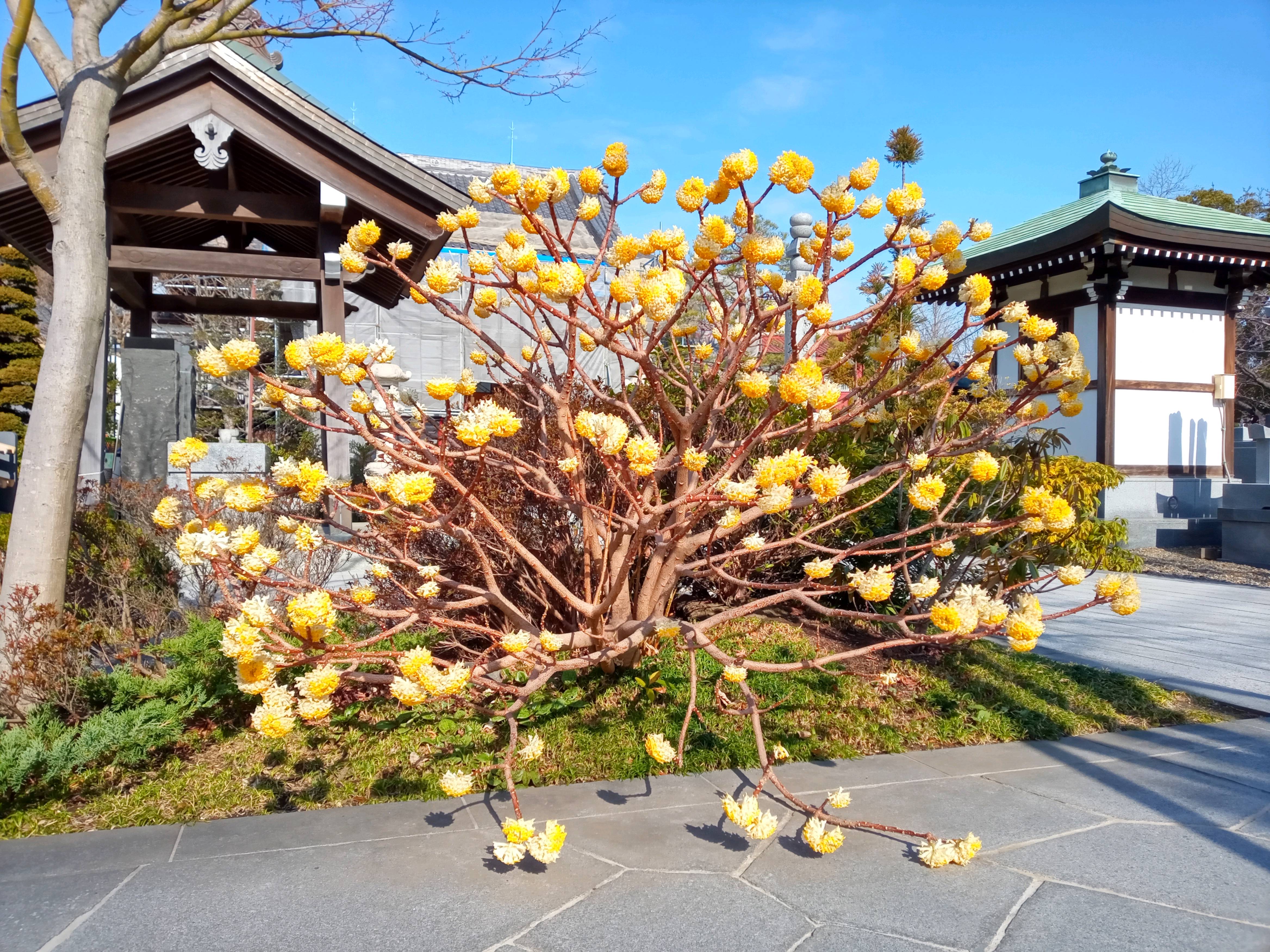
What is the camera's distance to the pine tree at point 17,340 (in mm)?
19875

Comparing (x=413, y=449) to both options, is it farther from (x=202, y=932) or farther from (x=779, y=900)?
(x=779, y=900)

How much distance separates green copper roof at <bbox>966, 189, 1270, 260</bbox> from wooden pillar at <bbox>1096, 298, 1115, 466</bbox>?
62.7 inches

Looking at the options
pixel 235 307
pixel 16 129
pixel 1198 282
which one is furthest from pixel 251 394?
pixel 1198 282

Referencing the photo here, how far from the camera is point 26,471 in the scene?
3.65m

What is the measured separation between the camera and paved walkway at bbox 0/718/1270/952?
2.39 meters

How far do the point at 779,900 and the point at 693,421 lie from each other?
5.92 ft

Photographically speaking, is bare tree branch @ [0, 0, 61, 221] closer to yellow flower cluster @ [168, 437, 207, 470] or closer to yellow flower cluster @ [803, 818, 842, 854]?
yellow flower cluster @ [168, 437, 207, 470]

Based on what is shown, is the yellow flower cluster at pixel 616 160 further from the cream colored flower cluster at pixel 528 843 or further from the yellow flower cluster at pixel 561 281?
the cream colored flower cluster at pixel 528 843

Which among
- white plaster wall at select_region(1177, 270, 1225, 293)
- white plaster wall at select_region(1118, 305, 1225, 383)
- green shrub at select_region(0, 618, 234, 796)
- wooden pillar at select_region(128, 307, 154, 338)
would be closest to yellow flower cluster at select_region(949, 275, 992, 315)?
green shrub at select_region(0, 618, 234, 796)

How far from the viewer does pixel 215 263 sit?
730cm

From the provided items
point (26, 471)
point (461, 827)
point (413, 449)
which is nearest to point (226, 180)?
point (26, 471)

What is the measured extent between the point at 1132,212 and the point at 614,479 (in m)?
13.3

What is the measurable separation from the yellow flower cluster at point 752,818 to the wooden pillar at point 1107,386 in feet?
42.8

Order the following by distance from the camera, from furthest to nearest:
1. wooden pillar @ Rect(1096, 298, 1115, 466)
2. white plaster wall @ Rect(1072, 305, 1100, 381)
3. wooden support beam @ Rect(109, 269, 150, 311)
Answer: white plaster wall @ Rect(1072, 305, 1100, 381)
wooden pillar @ Rect(1096, 298, 1115, 466)
wooden support beam @ Rect(109, 269, 150, 311)
